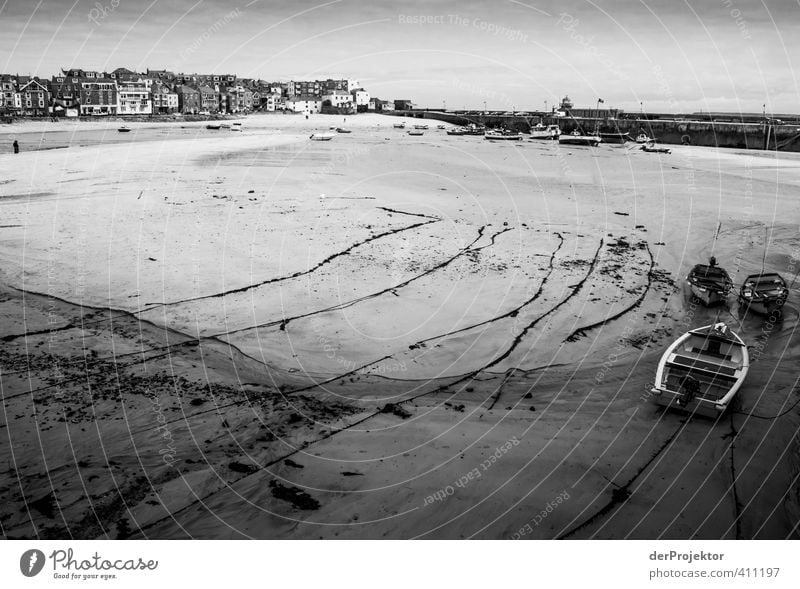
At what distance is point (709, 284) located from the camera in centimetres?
920

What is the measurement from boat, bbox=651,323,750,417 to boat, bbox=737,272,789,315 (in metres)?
1.92

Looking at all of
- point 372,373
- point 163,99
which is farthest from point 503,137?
point 163,99

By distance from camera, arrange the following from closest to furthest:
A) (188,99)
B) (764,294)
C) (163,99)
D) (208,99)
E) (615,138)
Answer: (764,294) < (615,138) < (163,99) < (188,99) < (208,99)

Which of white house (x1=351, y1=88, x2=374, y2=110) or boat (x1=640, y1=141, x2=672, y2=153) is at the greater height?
white house (x1=351, y1=88, x2=374, y2=110)

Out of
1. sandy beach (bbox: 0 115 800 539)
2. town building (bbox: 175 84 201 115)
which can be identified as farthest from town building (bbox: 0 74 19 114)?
sandy beach (bbox: 0 115 800 539)

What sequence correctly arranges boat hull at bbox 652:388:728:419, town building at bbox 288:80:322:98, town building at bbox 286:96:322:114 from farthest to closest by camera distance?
town building at bbox 288:80:322:98, town building at bbox 286:96:322:114, boat hull at bbox 652:388:728:419

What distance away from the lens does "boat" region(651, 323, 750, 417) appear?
5949mm

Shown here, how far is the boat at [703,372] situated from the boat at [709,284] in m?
1.82

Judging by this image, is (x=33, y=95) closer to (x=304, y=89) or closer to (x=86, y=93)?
(x=86, y=93)

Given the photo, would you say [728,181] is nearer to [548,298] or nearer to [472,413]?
[548,298]

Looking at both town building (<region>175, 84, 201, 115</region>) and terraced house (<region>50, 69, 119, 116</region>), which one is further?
town building (<region>175, 84, 201, 115</region>)

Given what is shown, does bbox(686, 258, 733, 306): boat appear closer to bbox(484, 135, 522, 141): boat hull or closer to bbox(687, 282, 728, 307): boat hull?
bbox(687, 282, 728, 307): boat hull

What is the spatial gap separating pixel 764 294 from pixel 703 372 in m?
3.30
